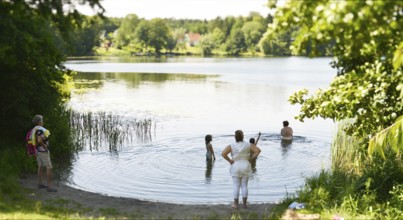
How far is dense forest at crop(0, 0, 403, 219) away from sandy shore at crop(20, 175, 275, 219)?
1.06 metres

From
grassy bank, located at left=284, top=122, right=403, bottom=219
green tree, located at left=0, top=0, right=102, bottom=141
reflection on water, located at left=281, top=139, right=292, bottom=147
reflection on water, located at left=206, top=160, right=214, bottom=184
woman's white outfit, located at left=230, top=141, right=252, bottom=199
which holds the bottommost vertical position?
reflection on water, located at left=206, top=160, right=214, bottom=184

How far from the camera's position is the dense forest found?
6.95 m

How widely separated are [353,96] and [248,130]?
20.2 meters

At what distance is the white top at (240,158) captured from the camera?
12.9m

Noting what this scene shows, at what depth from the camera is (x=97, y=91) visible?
53594 millimetres

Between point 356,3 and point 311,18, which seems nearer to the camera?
point 356,3

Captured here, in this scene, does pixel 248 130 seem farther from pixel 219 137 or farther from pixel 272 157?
pixel 272 157

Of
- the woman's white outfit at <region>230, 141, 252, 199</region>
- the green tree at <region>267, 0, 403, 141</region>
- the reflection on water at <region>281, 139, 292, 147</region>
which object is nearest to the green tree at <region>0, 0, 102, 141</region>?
the woman's white outfit at <region>230, 141, 252, 199</region>

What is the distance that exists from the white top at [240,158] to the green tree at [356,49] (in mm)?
2447

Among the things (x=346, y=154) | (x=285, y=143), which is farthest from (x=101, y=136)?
(x=346, y=154)

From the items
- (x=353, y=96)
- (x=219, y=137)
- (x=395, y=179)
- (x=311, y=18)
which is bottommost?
(x=219, y=137)

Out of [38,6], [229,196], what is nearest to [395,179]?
[229,196]

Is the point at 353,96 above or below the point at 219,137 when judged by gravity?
above

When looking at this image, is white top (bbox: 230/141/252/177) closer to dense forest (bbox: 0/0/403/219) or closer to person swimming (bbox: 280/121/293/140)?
dense forest (bbox: 0/0/403/219)
